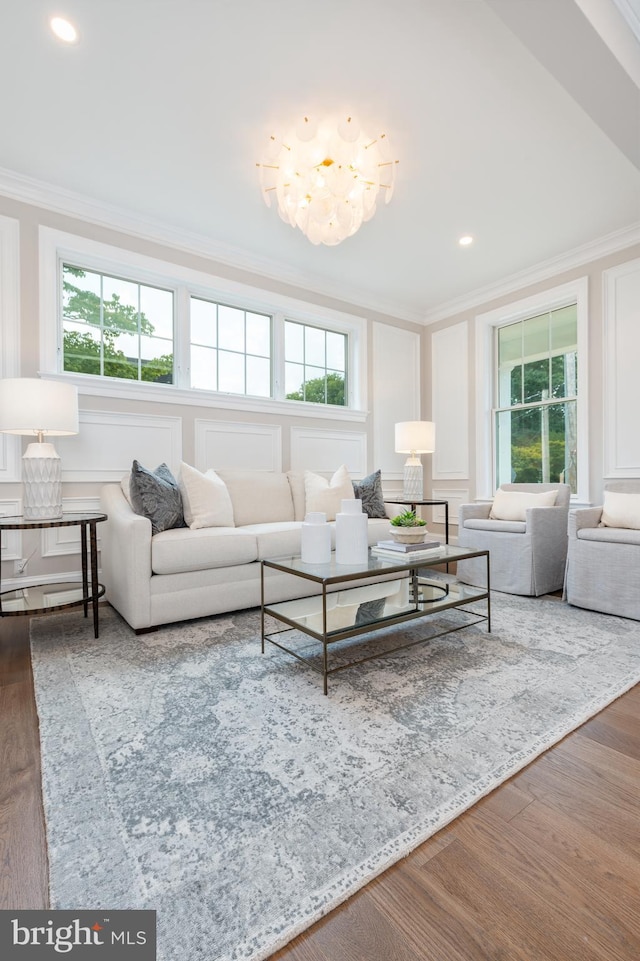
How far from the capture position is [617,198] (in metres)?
3.18

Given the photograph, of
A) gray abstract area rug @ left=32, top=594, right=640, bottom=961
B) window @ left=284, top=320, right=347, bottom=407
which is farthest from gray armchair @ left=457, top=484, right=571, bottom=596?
window @ left=284, top=320, right=347, bottom=407

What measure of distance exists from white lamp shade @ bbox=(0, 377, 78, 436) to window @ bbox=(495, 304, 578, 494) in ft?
13.1

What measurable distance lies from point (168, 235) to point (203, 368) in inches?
40.9

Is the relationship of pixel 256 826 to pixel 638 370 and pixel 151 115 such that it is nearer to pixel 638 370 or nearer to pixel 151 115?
pixel 151 115

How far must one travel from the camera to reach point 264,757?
1.30 meters

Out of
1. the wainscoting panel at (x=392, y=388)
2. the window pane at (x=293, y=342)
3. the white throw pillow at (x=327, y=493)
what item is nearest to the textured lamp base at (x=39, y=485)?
the white throw pillow at (x=327, y=493)

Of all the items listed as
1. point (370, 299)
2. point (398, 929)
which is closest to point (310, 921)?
point (398, 929)

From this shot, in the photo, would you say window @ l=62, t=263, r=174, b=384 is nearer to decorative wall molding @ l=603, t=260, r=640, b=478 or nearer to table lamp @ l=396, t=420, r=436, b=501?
table lamp @ l=396, t=420, r=436, b=501

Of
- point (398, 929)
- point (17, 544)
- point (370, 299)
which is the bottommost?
point (398, 929)

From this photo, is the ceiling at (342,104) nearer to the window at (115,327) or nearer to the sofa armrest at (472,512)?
the window at (115,327)

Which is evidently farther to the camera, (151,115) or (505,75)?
(151,115)

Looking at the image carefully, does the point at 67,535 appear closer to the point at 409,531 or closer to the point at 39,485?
the point at 39,485

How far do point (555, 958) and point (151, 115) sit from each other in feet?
11.5

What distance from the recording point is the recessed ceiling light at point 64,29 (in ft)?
6.35
